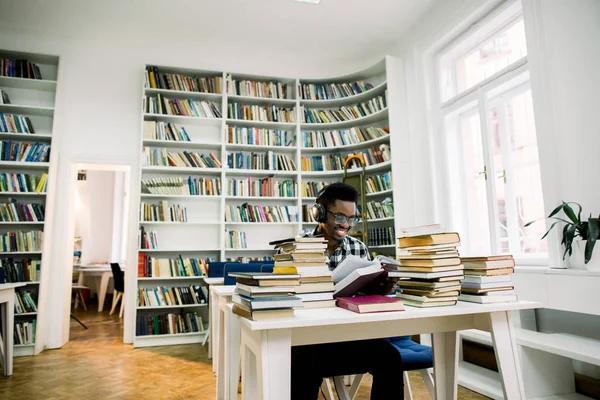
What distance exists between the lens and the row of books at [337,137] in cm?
507

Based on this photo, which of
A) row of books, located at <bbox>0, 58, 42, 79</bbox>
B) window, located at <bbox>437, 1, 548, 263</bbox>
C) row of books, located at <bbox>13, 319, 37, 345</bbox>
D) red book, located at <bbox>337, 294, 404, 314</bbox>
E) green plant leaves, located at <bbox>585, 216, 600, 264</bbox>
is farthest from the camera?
row of books, located at <bbox>0, 58, 42, 79</bbox>

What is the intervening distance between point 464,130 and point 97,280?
6.88 m

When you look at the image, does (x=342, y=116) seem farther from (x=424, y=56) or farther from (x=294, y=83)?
(x=424, y=56)

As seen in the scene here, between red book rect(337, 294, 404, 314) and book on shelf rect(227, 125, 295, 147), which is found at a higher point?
book on shelf rect(227, 125, 295, 147)

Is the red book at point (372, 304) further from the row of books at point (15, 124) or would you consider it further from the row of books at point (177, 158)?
the row of books at point (15, 124)

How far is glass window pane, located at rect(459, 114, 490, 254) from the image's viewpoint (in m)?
3.87

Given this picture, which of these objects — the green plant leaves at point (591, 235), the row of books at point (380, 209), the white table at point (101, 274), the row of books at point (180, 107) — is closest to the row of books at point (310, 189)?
the row of books at point (380, 209)

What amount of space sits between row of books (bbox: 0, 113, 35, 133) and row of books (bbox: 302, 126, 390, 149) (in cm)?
318

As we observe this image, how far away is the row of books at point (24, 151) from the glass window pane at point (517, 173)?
15.3 feet

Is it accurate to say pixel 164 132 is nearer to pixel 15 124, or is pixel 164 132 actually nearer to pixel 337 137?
pixel 15 124

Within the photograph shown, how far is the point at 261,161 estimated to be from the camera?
508 centimetres

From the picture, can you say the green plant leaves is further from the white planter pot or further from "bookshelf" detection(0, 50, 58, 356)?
"bookshelf" detection(0, 50, 58, 356)

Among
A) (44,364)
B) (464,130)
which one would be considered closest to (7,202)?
(44,364)

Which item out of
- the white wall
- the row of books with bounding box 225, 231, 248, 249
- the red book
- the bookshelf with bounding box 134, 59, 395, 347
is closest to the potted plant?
the red book
